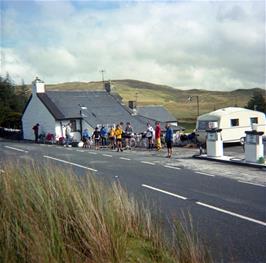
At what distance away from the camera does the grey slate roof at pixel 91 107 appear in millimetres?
46750

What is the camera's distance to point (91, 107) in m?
50.3

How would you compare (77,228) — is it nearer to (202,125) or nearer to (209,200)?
(209,200)

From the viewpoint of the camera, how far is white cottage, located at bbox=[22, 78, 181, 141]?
45875 mm

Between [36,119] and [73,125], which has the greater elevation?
[36,119]

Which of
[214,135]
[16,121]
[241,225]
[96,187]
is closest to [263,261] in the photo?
[241,225]

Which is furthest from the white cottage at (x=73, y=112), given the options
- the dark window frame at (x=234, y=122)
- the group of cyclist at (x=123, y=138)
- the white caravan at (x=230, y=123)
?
the dark window frame at (x=234, y=122)

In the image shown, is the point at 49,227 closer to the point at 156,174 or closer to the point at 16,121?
the point at 156,174

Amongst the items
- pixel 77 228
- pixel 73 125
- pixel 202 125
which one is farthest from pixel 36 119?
pixel 77 228

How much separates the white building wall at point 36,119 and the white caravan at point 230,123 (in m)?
19.1

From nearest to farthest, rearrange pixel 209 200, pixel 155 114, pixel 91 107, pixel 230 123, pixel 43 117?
1. pixel 209 200
2. pixel 230 123
3. pixel 43 117
4. pixel 91 107
5. pixel 155 114

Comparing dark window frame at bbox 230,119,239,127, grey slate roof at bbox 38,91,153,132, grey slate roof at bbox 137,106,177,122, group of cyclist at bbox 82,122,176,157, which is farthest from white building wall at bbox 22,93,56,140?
dark window frame at bbox 230,119,239,127

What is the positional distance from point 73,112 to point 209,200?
36851 millimetres

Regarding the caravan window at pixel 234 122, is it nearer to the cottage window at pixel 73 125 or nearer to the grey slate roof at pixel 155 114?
the cottage window at pixel 73 125

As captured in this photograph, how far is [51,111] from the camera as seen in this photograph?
45.5 meters
